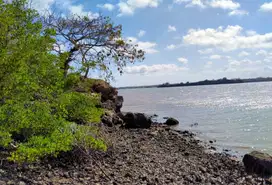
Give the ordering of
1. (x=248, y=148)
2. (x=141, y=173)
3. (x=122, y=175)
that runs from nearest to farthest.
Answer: (x=122, y=175), (x=141, y=173), (x=248, y=148)

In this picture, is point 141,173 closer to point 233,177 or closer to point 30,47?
point 233,177

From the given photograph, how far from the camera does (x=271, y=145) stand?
66.0 feet

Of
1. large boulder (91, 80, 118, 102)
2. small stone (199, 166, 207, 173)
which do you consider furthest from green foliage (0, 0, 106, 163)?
large boulder (91, 80, 118, 102)

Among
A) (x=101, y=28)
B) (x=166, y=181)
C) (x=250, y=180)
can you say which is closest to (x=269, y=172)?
(x=250, y=180)

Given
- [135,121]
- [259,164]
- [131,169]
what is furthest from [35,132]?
[135,121]

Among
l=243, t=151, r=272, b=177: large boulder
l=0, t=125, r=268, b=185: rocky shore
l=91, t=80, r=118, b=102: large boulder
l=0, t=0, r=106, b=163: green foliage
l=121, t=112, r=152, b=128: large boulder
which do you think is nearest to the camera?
l=0, t=0, r=106, b=163: green foliage

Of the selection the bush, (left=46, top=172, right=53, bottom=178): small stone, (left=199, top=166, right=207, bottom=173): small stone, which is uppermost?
the bush

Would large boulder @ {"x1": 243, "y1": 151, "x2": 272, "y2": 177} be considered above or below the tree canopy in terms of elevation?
below

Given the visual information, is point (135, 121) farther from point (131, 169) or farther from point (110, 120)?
point (131, 169)

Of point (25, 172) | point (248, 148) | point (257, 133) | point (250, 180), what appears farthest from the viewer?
point (257, 133)

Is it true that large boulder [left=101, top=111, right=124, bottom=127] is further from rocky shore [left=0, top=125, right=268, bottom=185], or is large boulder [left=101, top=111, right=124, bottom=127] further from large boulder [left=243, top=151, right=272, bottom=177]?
large boulder [left=243, top=151, right=272, bottom=177]

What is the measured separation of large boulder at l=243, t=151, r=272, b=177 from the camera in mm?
11738

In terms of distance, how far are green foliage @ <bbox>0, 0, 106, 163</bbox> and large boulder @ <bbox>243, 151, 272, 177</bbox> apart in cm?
707

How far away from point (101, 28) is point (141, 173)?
1127cm
